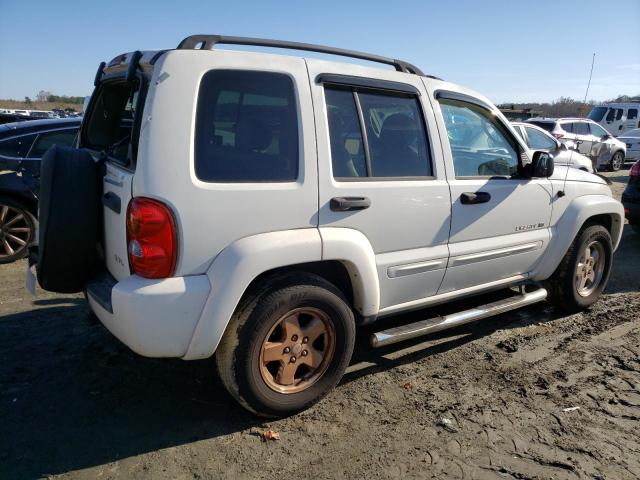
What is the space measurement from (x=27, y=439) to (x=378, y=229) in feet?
7.44

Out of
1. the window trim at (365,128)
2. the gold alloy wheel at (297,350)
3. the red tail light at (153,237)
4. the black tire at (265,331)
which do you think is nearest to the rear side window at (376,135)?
the window trim at (365,128)

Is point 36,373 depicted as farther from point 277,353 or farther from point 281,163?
point 281,163

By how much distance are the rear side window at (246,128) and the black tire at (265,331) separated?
1.99 ft

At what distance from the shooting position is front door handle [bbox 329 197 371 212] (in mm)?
2832

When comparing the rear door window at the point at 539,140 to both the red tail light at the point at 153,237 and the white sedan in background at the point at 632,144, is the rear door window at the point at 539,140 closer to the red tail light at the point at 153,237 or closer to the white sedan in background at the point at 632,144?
the white sedan in background at the point at 632,144

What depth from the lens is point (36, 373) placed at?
3336 millimetres

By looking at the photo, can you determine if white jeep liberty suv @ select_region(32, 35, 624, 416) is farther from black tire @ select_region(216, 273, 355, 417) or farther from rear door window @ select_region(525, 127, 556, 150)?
rear door window @ select_region(525, 127, 556, 150)

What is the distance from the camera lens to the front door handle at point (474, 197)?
343 centimetres

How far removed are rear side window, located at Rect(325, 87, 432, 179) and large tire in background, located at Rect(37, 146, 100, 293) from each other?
4.60 feet

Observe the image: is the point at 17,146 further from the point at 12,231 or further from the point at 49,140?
the point at 12,231

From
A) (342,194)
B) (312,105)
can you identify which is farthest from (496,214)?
(312,105)

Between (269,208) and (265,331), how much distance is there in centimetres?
67

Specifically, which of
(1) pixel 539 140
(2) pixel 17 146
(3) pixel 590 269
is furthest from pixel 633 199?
(2) pixel 17 146

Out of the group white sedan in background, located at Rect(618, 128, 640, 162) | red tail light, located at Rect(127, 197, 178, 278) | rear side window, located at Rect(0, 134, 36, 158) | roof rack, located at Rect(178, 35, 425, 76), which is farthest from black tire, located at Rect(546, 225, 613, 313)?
white sedan in background, located at Rect(618, 128, 640, 162)
